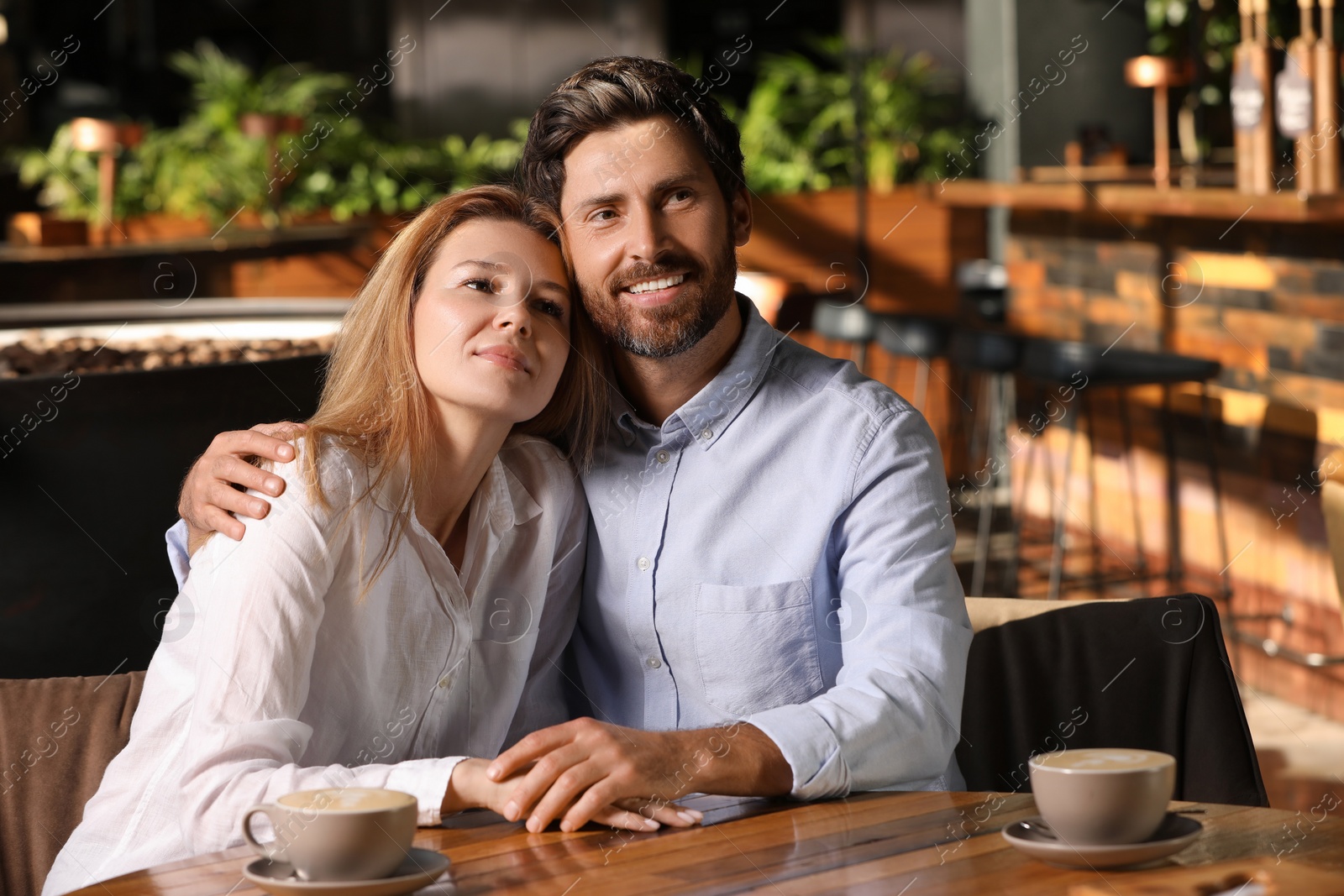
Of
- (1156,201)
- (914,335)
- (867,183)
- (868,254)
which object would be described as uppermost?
(867,183)

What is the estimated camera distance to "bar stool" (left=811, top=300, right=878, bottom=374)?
15.3ft

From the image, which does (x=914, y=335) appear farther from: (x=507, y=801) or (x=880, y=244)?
(x=507, y=801)

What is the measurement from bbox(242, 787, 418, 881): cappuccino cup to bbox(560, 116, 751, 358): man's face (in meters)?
0.85

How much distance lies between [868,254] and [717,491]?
4.82m

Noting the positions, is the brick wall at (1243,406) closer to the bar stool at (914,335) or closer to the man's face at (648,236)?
the bar stool at (914,335)

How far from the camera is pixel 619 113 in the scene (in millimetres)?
1770

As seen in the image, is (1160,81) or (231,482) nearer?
(231,482)

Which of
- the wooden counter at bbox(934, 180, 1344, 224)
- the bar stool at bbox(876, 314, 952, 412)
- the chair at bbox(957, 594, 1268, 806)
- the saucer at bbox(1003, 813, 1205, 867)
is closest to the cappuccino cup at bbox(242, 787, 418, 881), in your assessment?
the saucer at bbox(1003, 813, 1205, 867)

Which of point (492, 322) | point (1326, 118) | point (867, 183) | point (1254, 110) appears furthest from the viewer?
point (867, 183)

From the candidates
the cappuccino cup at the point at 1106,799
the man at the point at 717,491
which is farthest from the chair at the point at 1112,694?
the cappuccino cup at the point at 1106,799

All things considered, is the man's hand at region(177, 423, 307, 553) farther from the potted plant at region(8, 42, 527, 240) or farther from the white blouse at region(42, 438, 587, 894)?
the potted plant at region(8, 42, 527, 240)

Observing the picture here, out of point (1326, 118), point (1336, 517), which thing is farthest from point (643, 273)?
point (1326, 118)

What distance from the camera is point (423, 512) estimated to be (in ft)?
5.31

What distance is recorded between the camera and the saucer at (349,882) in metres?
0.97
